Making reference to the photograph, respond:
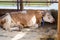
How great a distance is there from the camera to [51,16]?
3.79m

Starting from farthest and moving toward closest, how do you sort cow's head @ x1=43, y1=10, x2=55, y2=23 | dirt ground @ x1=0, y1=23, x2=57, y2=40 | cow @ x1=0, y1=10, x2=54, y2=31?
cow's head @ x1=43, y1=10, x2=55, y2=23
cow @ x1=0, y1=10, x2=54, y2=31
dirt ground @ x1=0, y1=23, x2=57, y2=40

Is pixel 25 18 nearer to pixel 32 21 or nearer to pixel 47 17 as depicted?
pixel 32 21

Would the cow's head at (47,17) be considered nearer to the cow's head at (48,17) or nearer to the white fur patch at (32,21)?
the cow's head at (48,17)

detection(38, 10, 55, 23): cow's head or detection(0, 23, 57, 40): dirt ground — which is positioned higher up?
detection(38, 10, 55, 23): cow's head

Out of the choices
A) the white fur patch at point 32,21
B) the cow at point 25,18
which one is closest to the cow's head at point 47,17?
the cow at point 25,18

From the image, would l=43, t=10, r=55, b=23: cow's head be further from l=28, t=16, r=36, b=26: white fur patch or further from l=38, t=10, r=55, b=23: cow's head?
l=28, t=16, r=36, b=26: white fur patch

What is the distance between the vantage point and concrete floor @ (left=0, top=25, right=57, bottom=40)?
298 centimetres

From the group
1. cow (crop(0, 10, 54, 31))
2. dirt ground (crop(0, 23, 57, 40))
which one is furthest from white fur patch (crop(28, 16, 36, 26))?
dirt ground (crop(0, 23, 57, 40))

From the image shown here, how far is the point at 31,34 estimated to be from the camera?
3.16m

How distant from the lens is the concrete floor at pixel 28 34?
2.98 metres

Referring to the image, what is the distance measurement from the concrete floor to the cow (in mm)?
196

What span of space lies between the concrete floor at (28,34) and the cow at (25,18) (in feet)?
0.64

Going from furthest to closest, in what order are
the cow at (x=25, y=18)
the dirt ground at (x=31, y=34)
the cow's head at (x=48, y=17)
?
the cow's head at (x=48, y=17)
the cow at (x=25, y=18)
the dirt ground at (x=31, y=34)

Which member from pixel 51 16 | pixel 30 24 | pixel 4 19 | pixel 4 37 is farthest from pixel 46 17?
pixel 4 37
